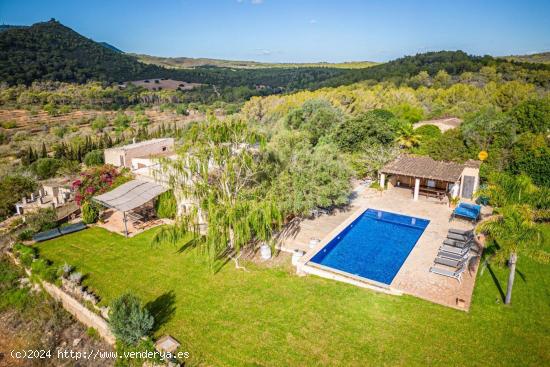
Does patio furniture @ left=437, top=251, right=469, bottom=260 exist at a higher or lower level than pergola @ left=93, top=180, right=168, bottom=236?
lower

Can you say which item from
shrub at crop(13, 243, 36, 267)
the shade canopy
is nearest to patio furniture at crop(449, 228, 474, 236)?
the shade canopy

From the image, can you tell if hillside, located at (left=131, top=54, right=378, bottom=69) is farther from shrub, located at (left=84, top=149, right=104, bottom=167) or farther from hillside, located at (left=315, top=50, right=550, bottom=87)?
shrub, located at (left=84, top=149, right=104, bottom=167)

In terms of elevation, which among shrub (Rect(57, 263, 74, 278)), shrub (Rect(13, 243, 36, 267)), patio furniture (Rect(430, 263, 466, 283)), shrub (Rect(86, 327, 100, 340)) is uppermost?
patio furniture (Rect(430, 263, 466, 283))

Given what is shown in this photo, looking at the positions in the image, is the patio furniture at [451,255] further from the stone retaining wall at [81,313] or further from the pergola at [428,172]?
the stone retaining wall at [81,313]

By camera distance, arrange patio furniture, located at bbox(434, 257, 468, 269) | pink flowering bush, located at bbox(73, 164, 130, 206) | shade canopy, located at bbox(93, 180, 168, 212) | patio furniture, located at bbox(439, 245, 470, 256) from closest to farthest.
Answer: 1. patio furniture, located at bbox(434, 257, 468, 269)
2. patio furniture, located at bbox(439, 245, 470, 256)
3. shade canopy, located at bbox(93, 180, 168, 212)
4. pink flowering bush, located at bbox(73, 164, 130, 206)

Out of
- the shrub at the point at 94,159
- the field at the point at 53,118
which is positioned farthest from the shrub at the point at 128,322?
the field at the point at 53,118

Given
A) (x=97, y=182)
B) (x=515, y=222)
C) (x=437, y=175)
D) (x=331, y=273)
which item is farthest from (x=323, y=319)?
(x=97, y=182)

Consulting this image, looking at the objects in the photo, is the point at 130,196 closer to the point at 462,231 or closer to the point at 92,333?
the point at 92,333

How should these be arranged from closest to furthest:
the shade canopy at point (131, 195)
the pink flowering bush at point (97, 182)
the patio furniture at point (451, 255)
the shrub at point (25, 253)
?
the patio furniture at point (451, 255) < the shrub at point (25, 253) < the shade canopy at point (131, 195) < the pink flowering bush at point (97, 182)
